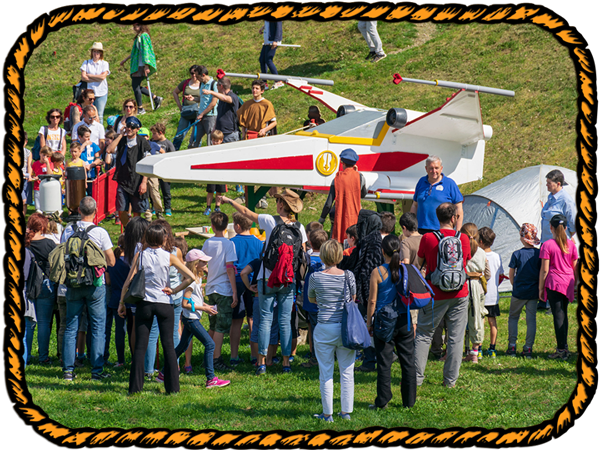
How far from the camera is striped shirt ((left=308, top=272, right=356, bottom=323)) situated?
6.11m

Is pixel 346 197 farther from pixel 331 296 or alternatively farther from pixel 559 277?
pixel 331 296

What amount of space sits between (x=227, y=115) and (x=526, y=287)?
7.49 metres

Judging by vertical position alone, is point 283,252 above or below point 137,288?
above

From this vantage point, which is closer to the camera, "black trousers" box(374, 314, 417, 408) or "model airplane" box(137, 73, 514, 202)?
"black trousers" box(374, 314, 417, 408)

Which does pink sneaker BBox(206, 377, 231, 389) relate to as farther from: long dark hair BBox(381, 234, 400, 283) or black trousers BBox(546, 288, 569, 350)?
black trousers BBox(546, 288, 569, 350)

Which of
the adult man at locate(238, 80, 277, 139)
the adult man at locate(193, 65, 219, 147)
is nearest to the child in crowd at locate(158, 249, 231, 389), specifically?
the adult man at locate(238, 80, 277, 139)

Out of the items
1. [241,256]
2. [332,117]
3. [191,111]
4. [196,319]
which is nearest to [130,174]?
[191,111]

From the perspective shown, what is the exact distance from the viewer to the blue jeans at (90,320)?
722 cm

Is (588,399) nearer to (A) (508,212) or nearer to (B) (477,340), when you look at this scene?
(B) (477,340)

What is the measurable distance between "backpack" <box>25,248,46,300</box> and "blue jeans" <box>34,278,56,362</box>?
16 cm

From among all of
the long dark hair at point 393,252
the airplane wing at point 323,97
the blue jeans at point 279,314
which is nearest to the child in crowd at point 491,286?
the long dark hair at point 393,252

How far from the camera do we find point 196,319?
7.03 m

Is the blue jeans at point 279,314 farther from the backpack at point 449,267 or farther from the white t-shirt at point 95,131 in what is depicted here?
the white t-shirt at point 95,131

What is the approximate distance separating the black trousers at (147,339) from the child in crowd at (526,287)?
4049 mm
